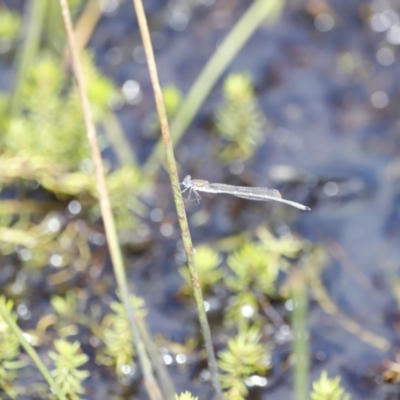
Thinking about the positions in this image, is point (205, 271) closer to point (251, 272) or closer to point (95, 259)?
point (251, 272)

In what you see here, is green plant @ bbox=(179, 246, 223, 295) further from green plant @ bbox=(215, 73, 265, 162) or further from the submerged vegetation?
green plant @ bbox=(215, 73, 265, 162)

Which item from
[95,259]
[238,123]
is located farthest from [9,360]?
[238,123]

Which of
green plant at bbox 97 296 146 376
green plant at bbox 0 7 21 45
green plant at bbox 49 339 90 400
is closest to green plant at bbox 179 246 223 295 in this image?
green plant at bbox 97 296 146 376

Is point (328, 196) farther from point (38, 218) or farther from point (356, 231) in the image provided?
point (38, 218)

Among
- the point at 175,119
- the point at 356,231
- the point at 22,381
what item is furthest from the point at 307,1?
the point at 22,381

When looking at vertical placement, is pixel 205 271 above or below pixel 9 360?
above

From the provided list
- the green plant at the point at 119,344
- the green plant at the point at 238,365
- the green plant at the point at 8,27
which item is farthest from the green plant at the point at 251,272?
the green plant at the point at 8,27
